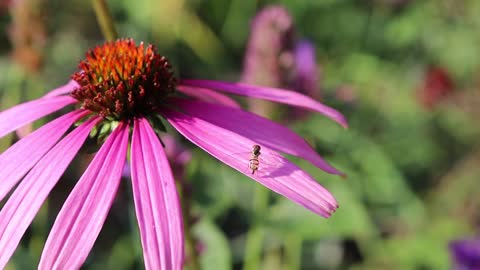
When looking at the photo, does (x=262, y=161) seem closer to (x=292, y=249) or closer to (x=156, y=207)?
(x=156, y=207)

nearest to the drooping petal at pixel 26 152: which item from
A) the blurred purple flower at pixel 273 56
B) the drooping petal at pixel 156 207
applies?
the drooping petal at pixel 156 207

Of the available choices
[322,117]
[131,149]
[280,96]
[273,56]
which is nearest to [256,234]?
[273,56]

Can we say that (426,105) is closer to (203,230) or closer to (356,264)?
(356,264)

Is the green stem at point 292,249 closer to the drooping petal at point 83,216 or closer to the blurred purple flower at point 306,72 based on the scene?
the blurred purple flower at point 306,72

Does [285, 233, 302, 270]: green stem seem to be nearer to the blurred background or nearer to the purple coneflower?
the blurred background

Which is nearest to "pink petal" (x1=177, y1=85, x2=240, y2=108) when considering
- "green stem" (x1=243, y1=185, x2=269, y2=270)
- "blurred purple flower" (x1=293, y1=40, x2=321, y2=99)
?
"green stem" (x1=243, y1=185, x2=269, y2=270)

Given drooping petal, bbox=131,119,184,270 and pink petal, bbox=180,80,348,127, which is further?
pink petal, bbox=180,80,348,127

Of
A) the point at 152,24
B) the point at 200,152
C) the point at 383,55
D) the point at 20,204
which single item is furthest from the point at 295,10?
the point at 20,204

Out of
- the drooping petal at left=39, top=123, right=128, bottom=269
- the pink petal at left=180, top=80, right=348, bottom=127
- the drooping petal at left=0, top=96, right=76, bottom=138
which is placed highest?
the pink petal at left=180, top=80, right=348, bottom=127
